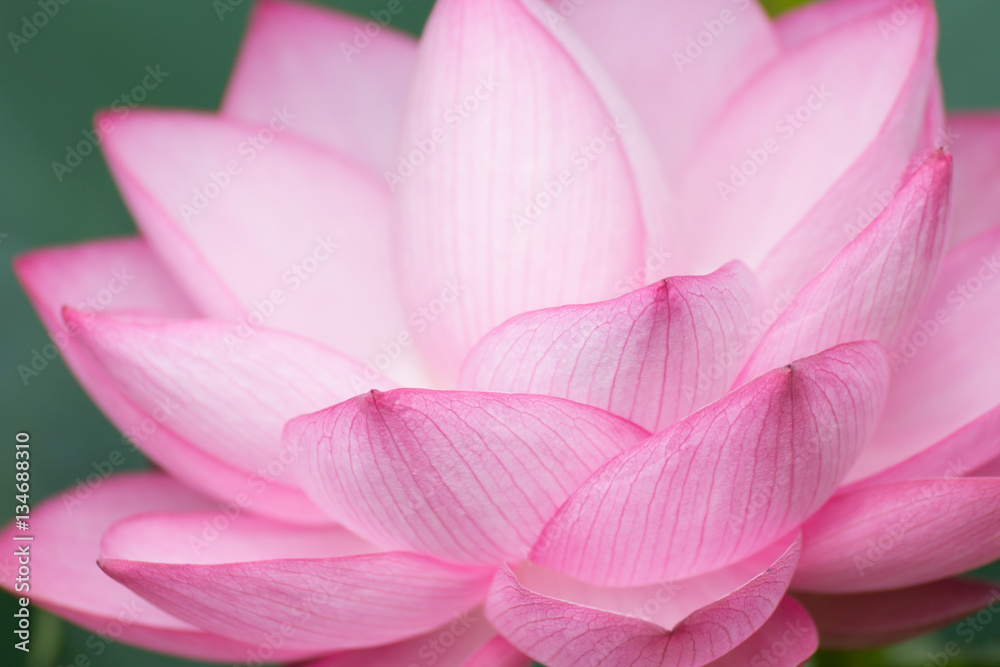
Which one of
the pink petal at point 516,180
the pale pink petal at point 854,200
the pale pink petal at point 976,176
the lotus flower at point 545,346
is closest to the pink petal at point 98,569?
the lotus flower at point 545,346

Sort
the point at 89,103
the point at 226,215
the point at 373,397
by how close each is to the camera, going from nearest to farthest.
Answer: the point at 373,397 → the point at 226,215 → the point at 89,103

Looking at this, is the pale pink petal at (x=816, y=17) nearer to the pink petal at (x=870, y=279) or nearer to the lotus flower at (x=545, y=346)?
the lotus flower at (x=545, y=346)

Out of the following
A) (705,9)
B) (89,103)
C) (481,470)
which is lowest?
(481,470)

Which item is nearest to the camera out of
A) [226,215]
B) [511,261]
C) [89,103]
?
[511,261]

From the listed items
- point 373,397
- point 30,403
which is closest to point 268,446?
point 373,397

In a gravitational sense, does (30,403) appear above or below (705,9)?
below

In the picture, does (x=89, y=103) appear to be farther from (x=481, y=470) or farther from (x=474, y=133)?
(x=481, y=470)

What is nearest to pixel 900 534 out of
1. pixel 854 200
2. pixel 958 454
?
pixel 958 454

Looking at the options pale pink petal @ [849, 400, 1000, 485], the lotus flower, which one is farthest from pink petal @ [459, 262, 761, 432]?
pale pink petal @ [849, 400, 1000, 485]

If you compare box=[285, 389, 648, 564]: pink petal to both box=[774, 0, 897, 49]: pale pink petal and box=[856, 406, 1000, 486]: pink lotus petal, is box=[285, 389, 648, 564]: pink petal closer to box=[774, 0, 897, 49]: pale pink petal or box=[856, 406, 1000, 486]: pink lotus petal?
box=[856, 406, 1000, 486]: pink lotus petal
